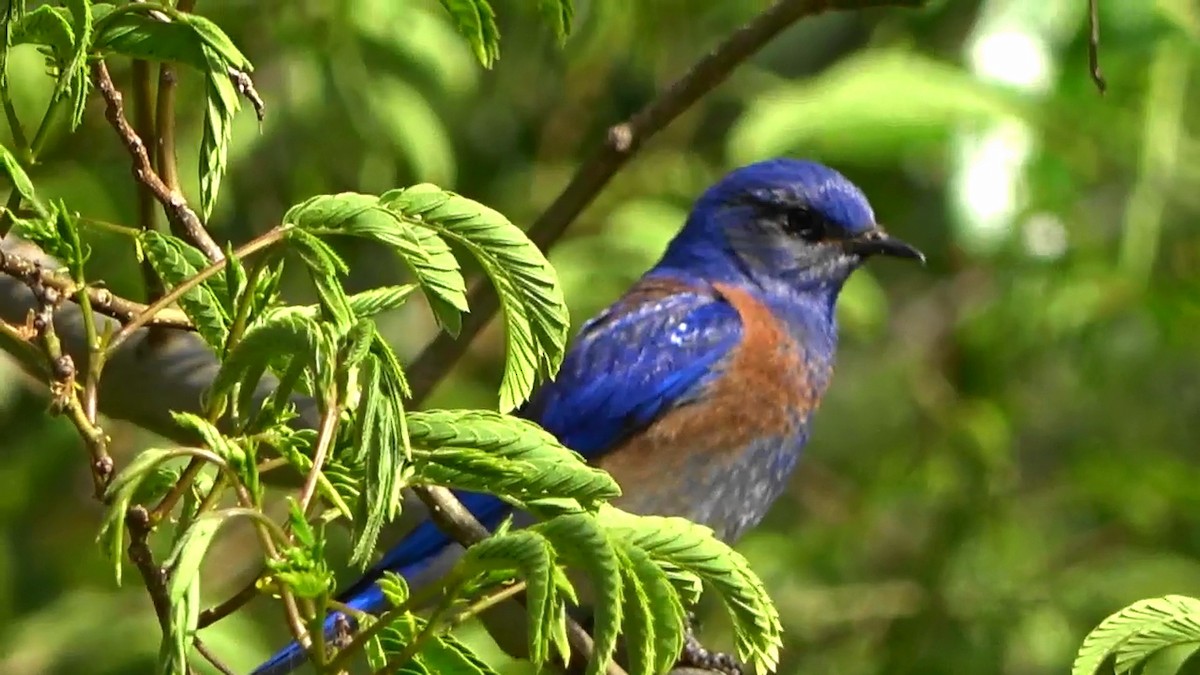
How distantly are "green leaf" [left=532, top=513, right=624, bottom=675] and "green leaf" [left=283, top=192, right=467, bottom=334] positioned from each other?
0.79ft

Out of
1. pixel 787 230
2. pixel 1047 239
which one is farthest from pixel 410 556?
pixel 1047 239

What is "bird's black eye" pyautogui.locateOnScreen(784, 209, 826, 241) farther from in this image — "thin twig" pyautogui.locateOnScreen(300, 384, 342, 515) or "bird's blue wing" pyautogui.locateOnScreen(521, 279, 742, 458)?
"thin twig" pyautogui.locateOnScreen(300, 384, 342, 515)

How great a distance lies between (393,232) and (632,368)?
2.60m

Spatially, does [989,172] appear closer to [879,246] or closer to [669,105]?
[879,246]

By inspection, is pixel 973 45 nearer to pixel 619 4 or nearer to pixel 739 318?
pixel 739 318

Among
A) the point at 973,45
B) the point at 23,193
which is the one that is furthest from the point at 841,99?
the point at 23,193

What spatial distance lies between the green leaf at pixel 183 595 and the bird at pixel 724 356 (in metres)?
2.16

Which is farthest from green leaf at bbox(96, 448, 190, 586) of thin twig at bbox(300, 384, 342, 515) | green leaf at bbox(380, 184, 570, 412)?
green leaf at bbox(380, 184, 570, 412)

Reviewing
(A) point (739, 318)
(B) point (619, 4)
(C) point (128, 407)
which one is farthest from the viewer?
(B) point (619, 4)

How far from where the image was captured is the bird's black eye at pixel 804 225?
15.4 ft

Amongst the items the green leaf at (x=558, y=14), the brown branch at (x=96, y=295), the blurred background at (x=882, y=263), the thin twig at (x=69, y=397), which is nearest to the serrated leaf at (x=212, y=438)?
the thin twig at (x=69, y=397)

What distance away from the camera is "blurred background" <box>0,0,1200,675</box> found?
440 cm

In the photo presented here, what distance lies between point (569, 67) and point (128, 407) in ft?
10.1

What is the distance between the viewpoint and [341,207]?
1883mm
